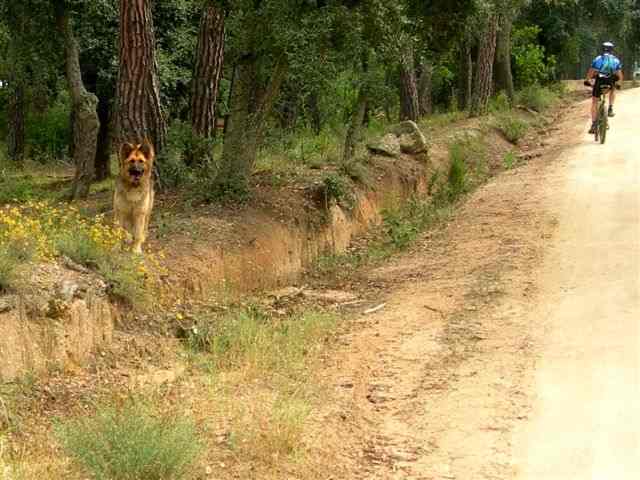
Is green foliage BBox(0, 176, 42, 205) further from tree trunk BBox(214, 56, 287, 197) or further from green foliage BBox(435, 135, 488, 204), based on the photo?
green foliage BBox(435, 135, 488, 204)

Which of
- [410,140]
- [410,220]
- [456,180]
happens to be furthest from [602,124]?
[410,220]

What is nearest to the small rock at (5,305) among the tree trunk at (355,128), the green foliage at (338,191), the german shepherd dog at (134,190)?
the german shepherd dog at (134,190)

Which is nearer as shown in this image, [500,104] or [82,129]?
[82,129]

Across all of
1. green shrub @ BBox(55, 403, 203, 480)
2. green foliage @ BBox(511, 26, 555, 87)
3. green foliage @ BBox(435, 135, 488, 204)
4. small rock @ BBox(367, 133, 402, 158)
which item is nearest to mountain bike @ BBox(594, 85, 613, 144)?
green foliage @ BBox(435, 135, 488, 204)

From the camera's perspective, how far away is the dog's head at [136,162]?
38.8 feet

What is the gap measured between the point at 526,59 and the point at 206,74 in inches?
949

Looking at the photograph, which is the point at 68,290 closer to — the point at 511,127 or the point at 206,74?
the point at 206,74

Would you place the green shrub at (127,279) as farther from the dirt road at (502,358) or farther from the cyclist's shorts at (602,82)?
the cyclist's shorts at (602,82)

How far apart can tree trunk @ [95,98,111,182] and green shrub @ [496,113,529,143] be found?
10.7 metres

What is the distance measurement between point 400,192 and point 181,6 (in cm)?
767

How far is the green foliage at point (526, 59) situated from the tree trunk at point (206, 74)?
75.4 ft

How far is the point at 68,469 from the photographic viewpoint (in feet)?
21.9

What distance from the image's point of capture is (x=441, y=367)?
9609 millimetres

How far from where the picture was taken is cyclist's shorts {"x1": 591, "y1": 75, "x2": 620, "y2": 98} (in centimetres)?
2262
